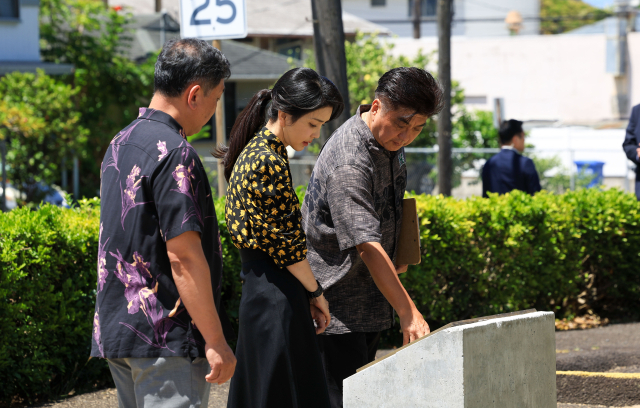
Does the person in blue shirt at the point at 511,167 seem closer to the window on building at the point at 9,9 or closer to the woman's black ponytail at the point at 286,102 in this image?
the woman's black ponytail at the point at 286,102

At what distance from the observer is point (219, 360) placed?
7.41 feet

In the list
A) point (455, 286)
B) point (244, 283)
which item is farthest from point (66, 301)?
point (455, 286)

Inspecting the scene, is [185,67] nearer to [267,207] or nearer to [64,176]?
[267,207]

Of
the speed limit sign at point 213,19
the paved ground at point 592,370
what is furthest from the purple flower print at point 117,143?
the speed limit sign at point 213,19

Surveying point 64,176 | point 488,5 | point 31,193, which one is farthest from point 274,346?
point 488,5

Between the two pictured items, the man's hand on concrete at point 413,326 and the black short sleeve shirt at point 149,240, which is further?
the man's hand on concrete at point 413,326

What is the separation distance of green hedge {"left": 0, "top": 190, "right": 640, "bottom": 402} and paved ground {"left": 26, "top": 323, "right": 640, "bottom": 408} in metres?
0.32

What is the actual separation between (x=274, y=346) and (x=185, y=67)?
1080 millimetres

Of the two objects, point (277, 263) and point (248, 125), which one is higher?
point (248, 125)

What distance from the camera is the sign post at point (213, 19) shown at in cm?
525

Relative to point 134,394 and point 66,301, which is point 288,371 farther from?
point 66,301

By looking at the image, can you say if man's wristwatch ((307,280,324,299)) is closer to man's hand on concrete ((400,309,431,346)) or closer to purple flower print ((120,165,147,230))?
man's hand on concrete ((400,309,431,346))

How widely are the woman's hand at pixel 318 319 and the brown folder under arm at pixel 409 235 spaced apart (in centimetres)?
55

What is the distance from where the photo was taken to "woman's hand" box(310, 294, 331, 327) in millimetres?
2865
